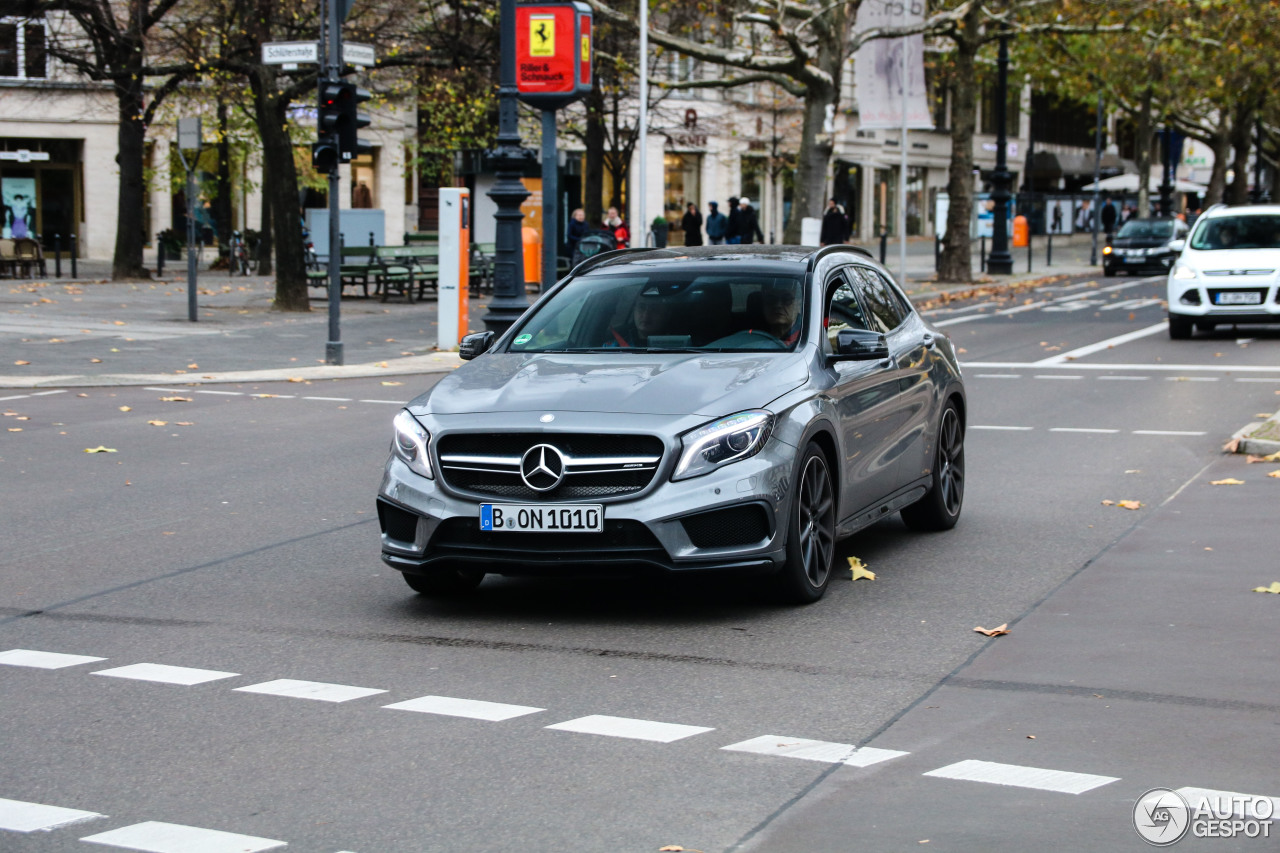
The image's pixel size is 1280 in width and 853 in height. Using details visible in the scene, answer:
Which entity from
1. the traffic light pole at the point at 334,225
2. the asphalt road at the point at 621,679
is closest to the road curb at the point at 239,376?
the traffic light pole at the point at 334,225

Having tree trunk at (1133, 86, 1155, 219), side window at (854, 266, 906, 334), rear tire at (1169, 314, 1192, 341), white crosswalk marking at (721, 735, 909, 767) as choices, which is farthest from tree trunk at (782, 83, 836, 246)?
white crosswalk marking at (721, 735, 909, 767)

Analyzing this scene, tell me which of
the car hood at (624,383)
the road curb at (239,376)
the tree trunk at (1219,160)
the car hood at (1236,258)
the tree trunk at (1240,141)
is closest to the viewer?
the car hood at (624,383)

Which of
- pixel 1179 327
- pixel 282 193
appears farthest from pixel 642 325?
pixel 282 193

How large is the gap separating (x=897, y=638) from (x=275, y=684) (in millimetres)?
2405

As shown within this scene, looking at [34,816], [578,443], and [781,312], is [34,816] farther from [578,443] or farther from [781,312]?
[781,312]

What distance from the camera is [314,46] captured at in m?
19.5

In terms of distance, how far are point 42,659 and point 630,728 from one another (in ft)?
8.04

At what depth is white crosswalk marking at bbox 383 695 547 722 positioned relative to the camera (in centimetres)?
569

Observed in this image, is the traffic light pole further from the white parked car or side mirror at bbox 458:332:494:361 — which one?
the white parked car

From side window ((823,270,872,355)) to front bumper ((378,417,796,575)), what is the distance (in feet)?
3.92

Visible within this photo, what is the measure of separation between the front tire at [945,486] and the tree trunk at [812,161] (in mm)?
24601

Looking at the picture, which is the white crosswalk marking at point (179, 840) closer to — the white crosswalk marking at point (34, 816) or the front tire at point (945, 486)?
the white crosswalk marking at point (34, 816)

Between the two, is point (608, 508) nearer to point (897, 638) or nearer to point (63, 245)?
point (897, 638)

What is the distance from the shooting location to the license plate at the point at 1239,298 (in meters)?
22.6
